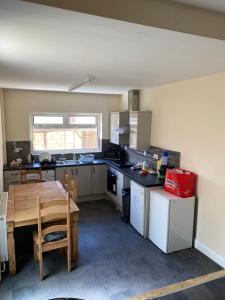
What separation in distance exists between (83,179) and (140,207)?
185 centimetres

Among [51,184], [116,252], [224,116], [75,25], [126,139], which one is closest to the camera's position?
[75,25]

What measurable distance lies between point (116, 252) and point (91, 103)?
3558 mm

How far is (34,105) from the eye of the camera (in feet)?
17.0

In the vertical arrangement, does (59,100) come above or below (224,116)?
above

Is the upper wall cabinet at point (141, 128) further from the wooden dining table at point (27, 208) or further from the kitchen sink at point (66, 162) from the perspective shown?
the wooden dining table at point (27, 208)

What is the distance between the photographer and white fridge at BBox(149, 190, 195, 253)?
3197 mm

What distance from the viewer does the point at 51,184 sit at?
4.04m

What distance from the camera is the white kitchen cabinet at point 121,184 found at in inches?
175

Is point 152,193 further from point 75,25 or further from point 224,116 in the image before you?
point 75,25

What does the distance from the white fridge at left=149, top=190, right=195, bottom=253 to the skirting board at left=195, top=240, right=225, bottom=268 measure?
0.39ft

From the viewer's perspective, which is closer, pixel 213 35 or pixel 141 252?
pixel 213 35

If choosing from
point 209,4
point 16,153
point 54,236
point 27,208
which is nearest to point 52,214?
point 54,236

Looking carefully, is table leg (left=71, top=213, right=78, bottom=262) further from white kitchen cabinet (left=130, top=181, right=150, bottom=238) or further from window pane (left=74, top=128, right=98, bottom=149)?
window pane (left=74, top=128, right=98, bottom=149)

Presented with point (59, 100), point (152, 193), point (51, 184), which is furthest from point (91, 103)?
point (152, 193)
